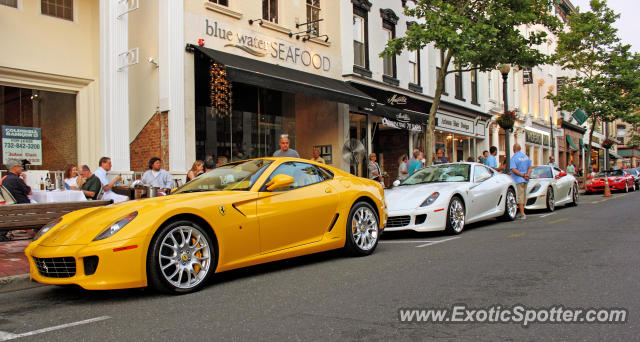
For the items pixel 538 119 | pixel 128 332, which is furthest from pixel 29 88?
pixel 538 119

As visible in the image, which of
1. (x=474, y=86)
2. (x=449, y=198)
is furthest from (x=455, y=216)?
(x=474, y=86)

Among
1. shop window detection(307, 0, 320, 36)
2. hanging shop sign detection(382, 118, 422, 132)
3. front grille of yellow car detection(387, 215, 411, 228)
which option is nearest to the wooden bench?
front grille of yellow car detection(387, 215, 411, 228)

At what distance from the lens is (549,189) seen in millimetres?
14234

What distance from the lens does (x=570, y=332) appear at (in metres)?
3.59

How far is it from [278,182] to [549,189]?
10798 mm

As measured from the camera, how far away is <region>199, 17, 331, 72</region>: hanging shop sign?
13.5 meters

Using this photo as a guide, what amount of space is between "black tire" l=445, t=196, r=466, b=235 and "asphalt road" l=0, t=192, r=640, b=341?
63.9 inches

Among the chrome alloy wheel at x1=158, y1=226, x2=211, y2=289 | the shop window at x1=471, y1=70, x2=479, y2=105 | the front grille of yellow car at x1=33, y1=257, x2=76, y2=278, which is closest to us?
the front grille of yellow car at x1=33, y1=257, x2=76, y2=278

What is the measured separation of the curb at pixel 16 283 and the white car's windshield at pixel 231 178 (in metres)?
1.93

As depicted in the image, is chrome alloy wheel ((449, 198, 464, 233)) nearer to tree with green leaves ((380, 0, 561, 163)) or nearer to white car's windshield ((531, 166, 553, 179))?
tree with green leaves ((380, 0, 561, 163))

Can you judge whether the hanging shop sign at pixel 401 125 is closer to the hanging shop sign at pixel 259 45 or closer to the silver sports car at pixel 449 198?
the hanging shop sign at pixel 259 45

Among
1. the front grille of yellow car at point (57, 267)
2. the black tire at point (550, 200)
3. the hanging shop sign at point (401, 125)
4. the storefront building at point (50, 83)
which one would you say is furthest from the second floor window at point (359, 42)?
the front grille of yellow car at point (57, 267)

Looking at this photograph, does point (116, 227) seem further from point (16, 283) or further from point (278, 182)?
point (16, 283)

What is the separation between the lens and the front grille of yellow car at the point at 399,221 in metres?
8.95
